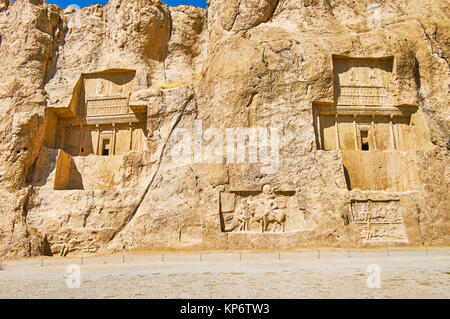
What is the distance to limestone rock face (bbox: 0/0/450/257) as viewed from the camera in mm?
14695

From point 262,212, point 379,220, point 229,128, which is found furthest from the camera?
point 229,128

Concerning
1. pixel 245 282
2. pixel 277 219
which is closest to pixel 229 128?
pixel 277 219

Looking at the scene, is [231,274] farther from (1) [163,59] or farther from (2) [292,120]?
(1) [163,59]

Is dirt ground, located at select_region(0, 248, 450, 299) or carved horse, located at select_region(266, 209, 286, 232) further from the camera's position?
carved horse, located at select_region(266, 209, 286, 232)

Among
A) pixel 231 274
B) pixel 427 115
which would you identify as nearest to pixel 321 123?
pixel 427 115

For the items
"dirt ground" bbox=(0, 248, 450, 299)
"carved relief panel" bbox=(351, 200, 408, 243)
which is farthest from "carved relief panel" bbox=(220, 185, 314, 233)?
"dirt ground" bbox=(0, 248, 450, 299)

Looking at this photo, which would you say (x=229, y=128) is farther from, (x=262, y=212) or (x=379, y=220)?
(x=379, y=220)

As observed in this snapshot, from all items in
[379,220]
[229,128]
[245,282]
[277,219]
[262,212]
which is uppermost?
[229,128]

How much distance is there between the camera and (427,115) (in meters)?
16.5

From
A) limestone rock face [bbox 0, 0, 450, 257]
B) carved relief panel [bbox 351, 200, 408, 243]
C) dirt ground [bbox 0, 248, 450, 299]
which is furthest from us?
limestone rock face [bbox 0, 0, 450, 257]

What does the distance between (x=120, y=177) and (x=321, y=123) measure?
10.1 meters

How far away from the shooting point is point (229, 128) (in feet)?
52.5

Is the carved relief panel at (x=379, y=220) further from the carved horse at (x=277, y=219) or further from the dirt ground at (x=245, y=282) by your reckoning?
the dirt ground at (x=245, y=282)

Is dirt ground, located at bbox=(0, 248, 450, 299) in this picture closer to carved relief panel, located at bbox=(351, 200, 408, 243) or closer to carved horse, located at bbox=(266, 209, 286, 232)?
carved relief panel, located at bbox=(351, 200, 408, 243)
